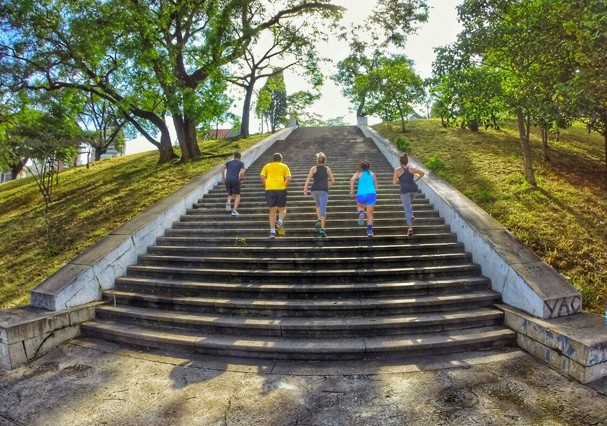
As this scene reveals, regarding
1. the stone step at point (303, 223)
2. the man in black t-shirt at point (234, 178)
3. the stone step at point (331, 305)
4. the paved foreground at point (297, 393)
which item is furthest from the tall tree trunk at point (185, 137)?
the paved foreground at point (297, 393)

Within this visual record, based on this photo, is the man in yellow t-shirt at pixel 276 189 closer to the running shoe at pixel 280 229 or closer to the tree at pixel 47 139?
the running shoe at pixel 280 229

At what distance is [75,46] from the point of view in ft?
39.7

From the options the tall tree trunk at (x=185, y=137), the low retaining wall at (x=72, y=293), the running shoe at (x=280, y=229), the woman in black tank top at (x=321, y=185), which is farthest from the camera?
the tall tree trunk at (x=185, y=137)

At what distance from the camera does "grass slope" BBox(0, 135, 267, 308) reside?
289 inches

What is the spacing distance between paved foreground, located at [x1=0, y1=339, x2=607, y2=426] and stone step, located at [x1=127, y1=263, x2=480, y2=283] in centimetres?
153

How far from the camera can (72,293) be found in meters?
5.28

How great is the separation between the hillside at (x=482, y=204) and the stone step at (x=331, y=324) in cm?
179

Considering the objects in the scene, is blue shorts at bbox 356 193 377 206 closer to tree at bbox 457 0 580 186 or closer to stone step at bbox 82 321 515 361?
stone step at bbox 82 321 515 361

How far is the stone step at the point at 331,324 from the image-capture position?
4.46 metres

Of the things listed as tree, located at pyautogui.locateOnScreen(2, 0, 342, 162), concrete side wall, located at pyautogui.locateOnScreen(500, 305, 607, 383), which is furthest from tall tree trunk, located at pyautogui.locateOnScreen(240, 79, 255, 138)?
concrete side wall, located at pyautogui.locateOnScreen(500, 305, 607, 383)

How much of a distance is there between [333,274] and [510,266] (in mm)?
2519

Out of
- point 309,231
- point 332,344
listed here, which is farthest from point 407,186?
point 332,344

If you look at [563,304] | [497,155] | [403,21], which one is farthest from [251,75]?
[563,304]

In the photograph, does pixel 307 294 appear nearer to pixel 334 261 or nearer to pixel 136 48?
pixel 334 261
